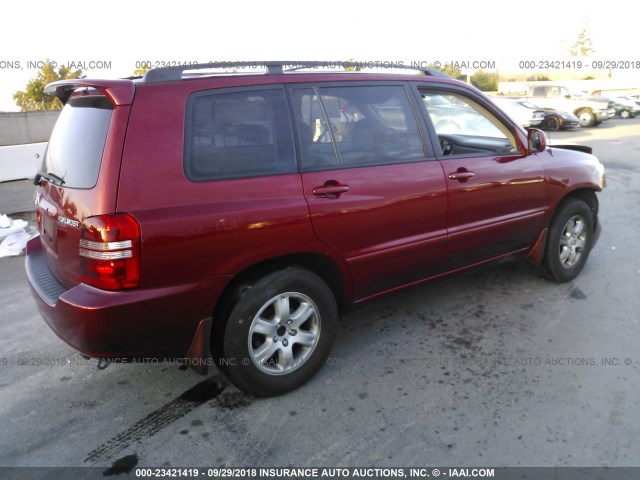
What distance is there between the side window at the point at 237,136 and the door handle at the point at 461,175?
4.10ft

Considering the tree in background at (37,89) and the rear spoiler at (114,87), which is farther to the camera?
the tree in background at (37,89)

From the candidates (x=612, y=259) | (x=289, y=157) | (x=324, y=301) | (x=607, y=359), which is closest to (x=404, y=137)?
(x=289, y=157)

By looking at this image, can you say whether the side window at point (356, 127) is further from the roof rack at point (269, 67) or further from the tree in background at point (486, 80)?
the tree in background at point (486, 80)

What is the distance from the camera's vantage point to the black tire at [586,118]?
856 inches

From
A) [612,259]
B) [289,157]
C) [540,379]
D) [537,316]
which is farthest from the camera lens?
[612,259]

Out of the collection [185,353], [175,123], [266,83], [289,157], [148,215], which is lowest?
[185,353]

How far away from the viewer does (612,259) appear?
5.30m

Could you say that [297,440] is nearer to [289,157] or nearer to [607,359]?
[289,157]

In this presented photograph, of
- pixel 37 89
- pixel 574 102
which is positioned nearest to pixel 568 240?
pixel 574 102

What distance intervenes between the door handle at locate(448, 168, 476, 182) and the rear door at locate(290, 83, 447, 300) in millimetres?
108

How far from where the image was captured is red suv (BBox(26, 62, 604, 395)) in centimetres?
248

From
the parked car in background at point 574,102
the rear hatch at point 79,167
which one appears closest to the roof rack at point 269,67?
the rear hatch at point 79,167

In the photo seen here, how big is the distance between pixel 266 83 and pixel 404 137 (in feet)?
3.42

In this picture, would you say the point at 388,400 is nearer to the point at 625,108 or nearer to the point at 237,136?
the point at 237,136
